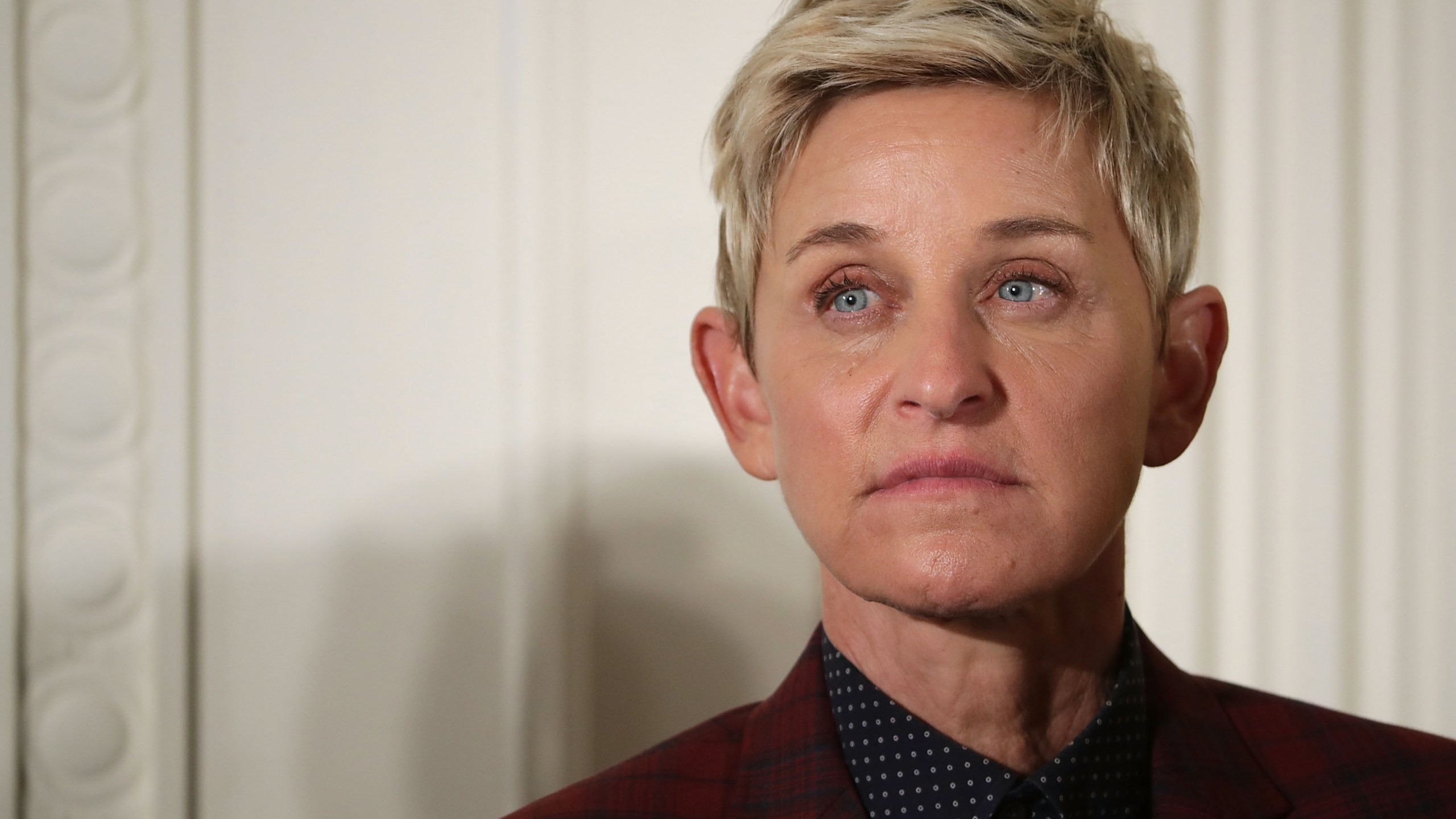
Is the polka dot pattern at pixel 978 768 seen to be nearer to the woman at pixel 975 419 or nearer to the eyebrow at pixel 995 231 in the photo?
the woman at pixel 975 419

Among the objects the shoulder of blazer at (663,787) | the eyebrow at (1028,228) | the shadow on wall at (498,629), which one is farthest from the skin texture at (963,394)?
the shadow on wall at (498,629)

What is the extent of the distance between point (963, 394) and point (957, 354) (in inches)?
1.1

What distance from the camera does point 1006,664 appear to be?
2.77 ft

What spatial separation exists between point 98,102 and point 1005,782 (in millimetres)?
1068

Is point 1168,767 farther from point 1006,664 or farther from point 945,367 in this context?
point 945,367

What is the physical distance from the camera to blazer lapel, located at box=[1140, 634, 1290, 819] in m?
0.84

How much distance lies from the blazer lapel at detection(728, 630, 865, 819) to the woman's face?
0.14 metres

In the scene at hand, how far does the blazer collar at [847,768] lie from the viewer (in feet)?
2.72

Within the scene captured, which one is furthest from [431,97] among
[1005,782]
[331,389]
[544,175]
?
[1005,782]

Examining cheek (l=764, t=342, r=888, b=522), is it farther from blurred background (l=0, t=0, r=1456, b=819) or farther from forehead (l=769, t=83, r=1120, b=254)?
blurred background (l=0, t=0, r=1456, b=819)

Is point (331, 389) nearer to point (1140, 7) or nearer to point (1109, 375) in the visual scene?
point (1109, 375)

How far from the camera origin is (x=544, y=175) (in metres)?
1.25

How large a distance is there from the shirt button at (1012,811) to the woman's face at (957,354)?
0.52 ft

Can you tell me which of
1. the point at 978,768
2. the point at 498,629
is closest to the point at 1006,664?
the point at 978,768
